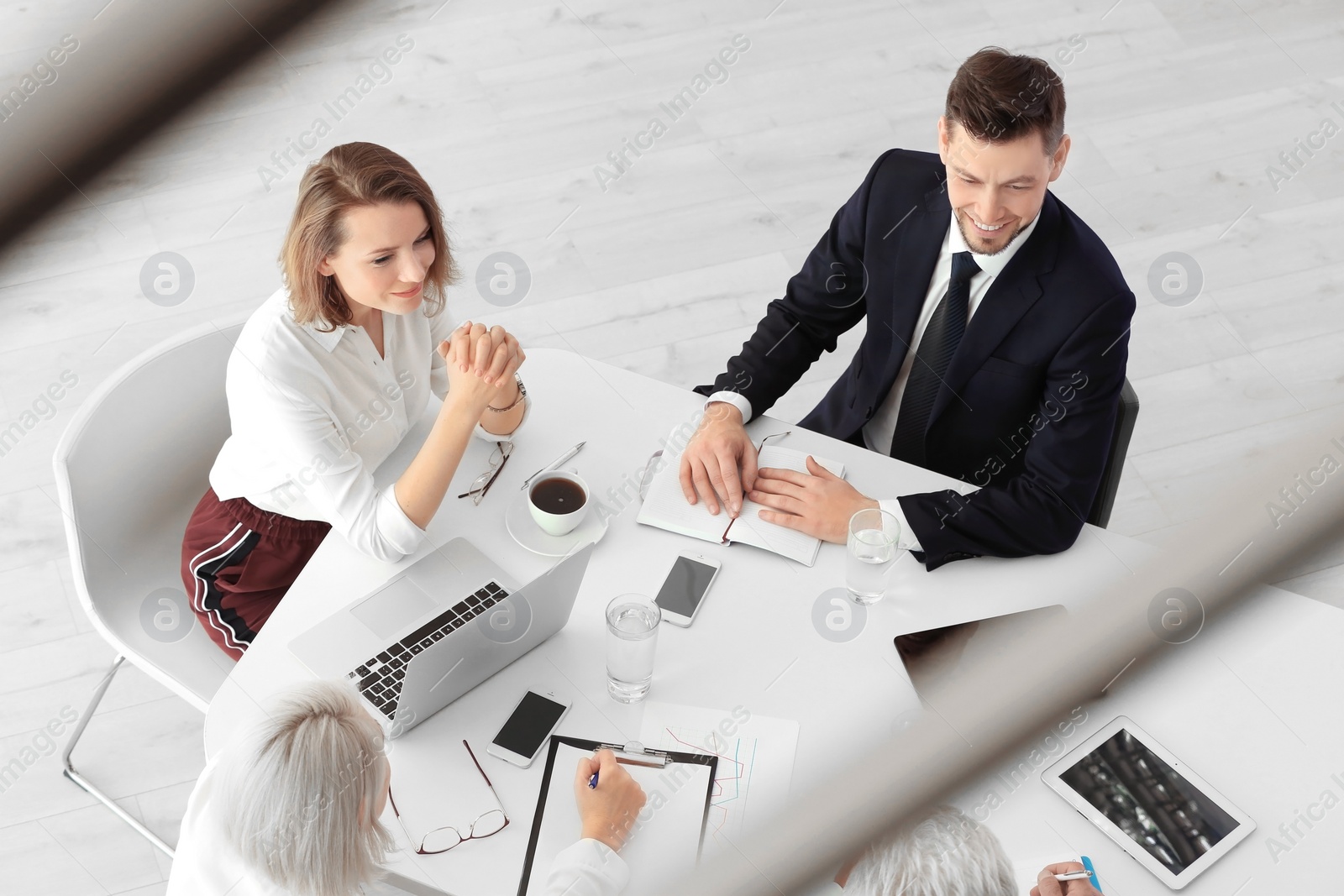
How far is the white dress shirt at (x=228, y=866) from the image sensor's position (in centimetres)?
140

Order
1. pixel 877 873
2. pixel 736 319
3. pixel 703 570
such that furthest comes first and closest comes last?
pixel 736 319 < pixel 703 570 < pixel 877 873

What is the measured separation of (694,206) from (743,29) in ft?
2.80

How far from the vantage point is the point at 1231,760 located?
5.16 ft

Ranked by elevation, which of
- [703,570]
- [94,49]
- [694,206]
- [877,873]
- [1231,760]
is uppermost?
[94,49]

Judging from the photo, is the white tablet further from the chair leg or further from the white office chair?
the chair leg

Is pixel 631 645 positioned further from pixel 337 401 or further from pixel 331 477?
pixel 337 401

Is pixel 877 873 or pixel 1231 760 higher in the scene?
pixel 877 873

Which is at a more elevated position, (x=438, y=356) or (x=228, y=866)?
(x=438, y=356)

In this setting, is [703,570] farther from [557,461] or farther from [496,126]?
[496,126]

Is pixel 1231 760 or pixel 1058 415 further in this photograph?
pixel 1058 415

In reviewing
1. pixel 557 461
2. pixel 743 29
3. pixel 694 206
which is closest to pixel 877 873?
pixel 557 461

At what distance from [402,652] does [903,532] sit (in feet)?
2.55

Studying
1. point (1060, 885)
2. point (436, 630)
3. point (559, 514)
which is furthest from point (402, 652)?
point (1060, 885)

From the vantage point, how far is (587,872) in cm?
143
